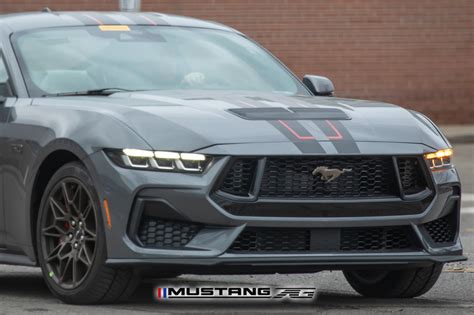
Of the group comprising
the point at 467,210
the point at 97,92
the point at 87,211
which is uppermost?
the point at 97,92

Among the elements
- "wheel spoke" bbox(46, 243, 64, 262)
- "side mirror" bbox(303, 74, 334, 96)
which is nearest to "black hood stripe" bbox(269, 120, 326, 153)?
"wheel spoke" bbox(46, 243, 64, 262)

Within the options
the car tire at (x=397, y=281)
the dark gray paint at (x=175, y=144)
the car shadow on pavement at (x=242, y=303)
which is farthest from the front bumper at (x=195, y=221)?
the car tire at (x=397, y=281)

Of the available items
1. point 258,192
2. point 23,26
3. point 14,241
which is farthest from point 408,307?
point 23,26

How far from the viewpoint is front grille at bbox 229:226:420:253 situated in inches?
270

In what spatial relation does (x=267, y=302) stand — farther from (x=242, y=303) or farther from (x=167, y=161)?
(x=167, y=161)

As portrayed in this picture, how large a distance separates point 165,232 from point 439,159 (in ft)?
4.92

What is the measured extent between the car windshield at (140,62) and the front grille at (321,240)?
1520mm

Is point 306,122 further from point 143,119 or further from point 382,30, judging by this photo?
point 382,30

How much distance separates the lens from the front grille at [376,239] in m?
6.98

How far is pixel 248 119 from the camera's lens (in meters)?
7.05

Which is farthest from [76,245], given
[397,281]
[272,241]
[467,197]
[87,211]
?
Result: [467,197]

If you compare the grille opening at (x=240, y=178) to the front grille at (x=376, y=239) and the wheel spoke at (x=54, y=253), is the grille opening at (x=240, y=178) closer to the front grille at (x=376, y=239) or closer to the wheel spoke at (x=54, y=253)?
the front grille at (x=376, y=239)

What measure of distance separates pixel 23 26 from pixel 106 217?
2.03m

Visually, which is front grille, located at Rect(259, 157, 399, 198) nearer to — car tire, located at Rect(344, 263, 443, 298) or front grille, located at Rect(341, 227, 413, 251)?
front grille, located at Rect(341, 227, 413, 251)
